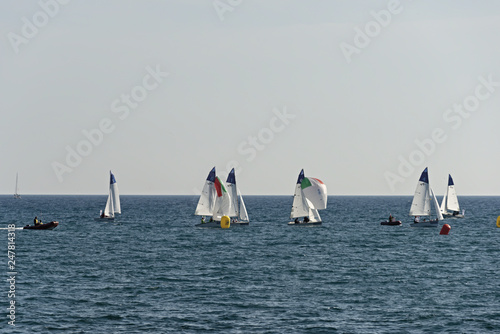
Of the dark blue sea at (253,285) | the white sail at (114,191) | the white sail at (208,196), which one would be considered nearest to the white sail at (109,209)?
the white sail at (114,191)

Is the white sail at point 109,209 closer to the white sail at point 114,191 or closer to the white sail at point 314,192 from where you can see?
the white sail at point 114,191

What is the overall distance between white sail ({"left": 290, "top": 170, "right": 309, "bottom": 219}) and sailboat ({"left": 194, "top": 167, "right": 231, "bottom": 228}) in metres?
11.5

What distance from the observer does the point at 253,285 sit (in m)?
52.3

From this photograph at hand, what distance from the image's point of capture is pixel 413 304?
4538cm

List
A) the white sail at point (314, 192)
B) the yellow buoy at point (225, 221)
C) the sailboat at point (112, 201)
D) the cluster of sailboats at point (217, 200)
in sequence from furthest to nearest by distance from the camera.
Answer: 1. the sailboat at point (112, 201)
2. the white sail at point (314, 192)
3. the cluster of sailboats at point (217, 200)
4. the yellow buoy at point (225, 221)

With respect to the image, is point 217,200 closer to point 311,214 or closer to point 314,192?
point 314,192

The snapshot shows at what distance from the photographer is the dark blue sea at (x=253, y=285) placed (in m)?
40.2

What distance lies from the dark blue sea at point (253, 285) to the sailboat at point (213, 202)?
14628 millimetres

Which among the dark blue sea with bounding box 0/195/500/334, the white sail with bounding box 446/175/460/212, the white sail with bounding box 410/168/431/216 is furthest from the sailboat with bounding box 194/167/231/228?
the white sail with bounding box 446/175/460/212

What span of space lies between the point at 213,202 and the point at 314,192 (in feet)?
54.8

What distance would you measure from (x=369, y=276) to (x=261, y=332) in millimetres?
21742

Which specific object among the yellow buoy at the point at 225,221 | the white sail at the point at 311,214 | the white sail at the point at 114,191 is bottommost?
the yellow buoy at the point at 225,221

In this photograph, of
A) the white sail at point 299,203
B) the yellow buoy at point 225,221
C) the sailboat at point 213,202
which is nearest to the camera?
the yellow buoy at point 225,221

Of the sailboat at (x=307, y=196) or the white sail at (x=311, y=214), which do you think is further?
the white sail at (x=311, y=214)
